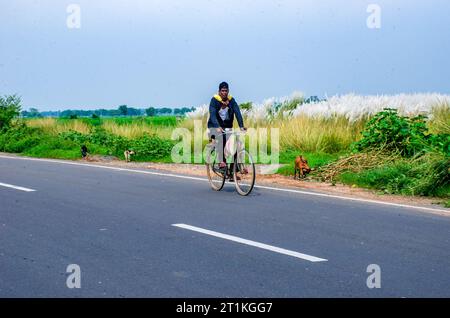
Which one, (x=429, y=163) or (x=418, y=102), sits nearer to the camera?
(x=429, y=163)

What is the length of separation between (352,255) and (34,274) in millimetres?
3305

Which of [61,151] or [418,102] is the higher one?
[418,102]

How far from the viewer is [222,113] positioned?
512 inches

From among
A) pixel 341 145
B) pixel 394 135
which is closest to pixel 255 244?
pixel 394 135

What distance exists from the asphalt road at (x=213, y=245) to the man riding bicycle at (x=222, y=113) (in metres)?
0.99

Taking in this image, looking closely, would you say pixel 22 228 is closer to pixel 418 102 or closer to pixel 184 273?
pixel 184 273

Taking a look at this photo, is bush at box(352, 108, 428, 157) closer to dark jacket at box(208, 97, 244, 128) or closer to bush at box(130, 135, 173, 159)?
dark jacket at box(208, 97, 244, 128)

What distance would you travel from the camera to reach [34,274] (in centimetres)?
666

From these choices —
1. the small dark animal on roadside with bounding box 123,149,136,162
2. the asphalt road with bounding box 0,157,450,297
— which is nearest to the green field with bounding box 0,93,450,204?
the small dark animal on roadside with bounding box 123,149,136,162

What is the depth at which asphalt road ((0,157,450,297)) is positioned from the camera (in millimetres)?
6270

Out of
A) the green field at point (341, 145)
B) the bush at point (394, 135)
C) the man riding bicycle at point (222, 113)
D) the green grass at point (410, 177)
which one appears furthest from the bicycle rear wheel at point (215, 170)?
the bush at point (394, 135)
